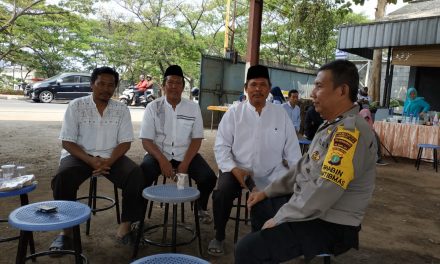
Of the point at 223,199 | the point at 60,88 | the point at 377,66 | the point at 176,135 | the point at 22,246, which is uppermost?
the point at 377,66

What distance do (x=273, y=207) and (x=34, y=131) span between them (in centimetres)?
801

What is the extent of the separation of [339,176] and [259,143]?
1.56 metres

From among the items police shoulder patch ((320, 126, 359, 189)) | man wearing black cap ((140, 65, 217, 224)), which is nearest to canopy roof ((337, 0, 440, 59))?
man wearing black cap ((140, 65, 217, 224))

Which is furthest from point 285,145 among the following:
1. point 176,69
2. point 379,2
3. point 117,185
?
point 379,2

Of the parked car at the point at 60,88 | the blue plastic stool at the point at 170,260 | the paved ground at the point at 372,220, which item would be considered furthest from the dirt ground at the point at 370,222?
the parked car at the point at 60,88

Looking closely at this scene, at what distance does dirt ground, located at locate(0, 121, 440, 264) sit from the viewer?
3043mm

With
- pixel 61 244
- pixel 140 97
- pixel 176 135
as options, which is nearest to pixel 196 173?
pixel 176 135

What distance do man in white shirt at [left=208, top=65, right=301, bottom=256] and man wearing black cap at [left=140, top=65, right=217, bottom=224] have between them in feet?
1.39

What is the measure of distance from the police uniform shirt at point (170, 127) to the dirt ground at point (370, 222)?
78cm

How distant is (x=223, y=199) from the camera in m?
2.90

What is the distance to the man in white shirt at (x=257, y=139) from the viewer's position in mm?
3176

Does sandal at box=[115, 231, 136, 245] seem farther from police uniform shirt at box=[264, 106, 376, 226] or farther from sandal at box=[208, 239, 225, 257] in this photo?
police uniform shirt at box=[264, 106, 376, 226]

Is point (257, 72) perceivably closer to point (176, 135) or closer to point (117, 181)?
point (176, 135)

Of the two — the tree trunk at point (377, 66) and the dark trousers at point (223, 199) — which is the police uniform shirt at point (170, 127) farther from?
the tree trunk at point (377, 66)
